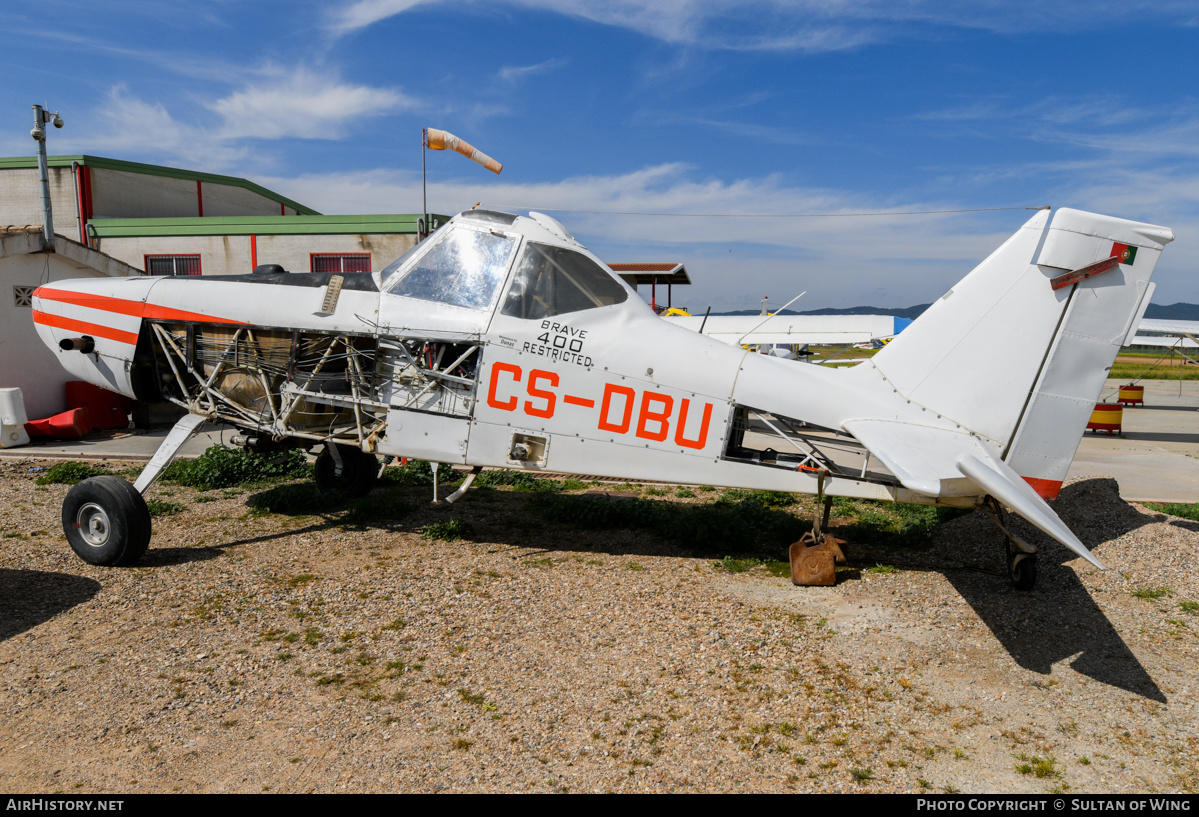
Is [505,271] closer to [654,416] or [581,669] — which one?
[654,416]

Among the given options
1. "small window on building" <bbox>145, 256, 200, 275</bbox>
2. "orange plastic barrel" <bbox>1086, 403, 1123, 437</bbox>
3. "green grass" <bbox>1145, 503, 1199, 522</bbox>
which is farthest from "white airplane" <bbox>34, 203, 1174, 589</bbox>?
"orange plastic barrel" <bbox>1086, 403, 1123, 437</bbox>

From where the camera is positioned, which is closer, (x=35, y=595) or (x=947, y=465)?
(x=947, y=465)

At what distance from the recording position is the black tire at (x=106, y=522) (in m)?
6.17

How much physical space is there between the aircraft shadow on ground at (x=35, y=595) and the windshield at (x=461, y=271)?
371 centimetres

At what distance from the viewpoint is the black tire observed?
6.17 metres

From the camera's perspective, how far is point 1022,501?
4.20 metres

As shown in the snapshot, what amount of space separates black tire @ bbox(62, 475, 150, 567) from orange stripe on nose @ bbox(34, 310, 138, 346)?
1.48 meters

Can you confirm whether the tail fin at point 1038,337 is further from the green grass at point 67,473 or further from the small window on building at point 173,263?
the small window on building at point 173,263

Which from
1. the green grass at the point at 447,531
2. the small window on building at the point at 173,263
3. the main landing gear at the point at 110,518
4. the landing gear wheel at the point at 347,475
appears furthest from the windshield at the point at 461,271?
the small window on building at the point at 173,263

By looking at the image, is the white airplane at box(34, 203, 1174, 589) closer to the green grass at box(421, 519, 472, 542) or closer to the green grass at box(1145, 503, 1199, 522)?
the green grass at box(421, 519, 472, 542)

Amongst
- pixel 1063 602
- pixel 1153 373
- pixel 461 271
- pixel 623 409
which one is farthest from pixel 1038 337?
pixel 1153 373

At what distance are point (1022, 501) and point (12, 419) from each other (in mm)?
15287

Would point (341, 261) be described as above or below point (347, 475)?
above
